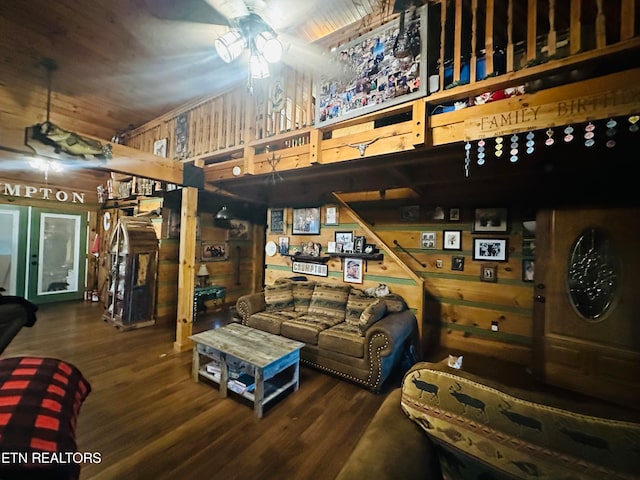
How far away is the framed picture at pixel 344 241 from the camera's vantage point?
12.5 feet

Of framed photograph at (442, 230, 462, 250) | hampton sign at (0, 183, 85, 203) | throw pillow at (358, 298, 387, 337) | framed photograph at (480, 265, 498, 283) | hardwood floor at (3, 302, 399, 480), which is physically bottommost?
hardwood floor at (3, 302, 399, 480)

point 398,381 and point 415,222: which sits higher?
point 415,222

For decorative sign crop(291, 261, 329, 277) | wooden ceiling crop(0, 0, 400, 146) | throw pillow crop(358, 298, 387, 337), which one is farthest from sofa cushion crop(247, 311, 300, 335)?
wooden ceiling crop(0, 0, 400, 146)

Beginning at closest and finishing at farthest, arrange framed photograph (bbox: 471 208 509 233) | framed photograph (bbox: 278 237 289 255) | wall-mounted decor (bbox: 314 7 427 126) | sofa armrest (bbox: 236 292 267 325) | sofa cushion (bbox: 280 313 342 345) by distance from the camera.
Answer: wall-mounted decor (bbox: 314 7 427 126) → sofa cushion (bbox: 280 313 342 345) → framed photograph (bbox: 471 208 509 233) → sofa armrest (bbox: 236 292 267 325) → framed photograph (bbox: 278 237 289 255)

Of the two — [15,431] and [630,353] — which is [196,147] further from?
[630,353]

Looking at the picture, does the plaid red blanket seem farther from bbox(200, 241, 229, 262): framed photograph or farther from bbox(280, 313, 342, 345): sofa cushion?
bbox(200, 241, 229, 262): framed photograph

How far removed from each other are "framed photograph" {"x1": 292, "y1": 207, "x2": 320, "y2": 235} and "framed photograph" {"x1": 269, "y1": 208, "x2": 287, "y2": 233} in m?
0.23

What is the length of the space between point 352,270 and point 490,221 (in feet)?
6.34

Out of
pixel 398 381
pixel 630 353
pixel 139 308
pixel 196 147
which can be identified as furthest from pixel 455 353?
pixel 139 308

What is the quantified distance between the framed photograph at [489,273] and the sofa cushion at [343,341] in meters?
1.86

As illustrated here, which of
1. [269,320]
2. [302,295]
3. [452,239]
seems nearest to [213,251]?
[302,295]

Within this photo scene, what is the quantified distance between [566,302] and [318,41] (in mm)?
3671

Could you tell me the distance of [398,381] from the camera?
107 inches

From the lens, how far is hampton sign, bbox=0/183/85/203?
5.00 meters
